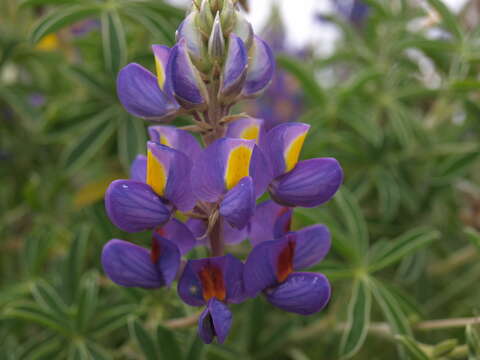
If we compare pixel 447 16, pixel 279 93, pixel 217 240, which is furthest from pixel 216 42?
pixel 279 93

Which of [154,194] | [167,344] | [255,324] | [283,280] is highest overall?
[154,194]

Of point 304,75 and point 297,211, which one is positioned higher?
point 304,75

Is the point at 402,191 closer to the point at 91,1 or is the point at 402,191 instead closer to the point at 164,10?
the point at 164,10

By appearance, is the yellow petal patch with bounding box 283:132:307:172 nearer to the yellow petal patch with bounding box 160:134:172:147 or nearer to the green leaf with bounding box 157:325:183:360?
the yellow petal patch with bounding box 160:134:172:147

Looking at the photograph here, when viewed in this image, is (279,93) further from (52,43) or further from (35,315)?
(35,315)

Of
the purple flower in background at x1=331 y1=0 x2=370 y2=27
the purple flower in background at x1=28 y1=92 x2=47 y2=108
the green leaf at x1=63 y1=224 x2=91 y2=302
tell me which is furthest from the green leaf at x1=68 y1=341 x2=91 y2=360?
the purple flower in background at x1=331 y1=0 x2=370 y2=27

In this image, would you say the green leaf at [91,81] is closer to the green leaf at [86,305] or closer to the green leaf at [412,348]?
the green leaf at [86,305]

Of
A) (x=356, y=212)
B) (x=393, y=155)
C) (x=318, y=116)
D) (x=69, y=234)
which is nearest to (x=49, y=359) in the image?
(x=69, y=234)
